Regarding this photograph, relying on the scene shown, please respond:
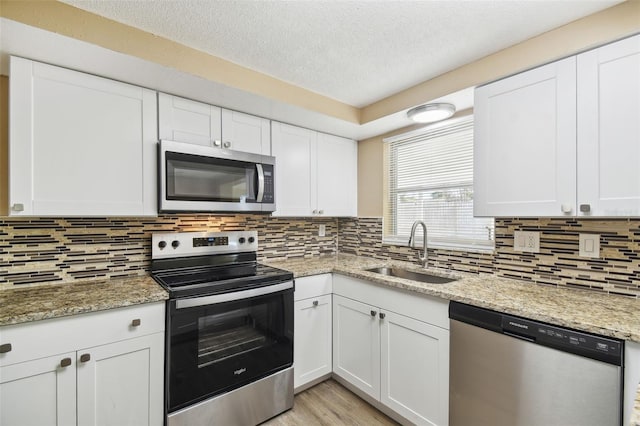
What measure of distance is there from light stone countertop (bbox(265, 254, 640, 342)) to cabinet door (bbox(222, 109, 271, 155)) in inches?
38.8

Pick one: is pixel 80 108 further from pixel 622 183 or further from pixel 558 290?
pixel 558 290

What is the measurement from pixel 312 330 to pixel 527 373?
1343 mm

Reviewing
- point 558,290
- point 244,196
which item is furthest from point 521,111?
point 244,196

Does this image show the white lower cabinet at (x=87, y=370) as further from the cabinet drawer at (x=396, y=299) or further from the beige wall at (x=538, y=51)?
the beige wall at (x=538, y=51)

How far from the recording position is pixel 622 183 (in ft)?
4.21

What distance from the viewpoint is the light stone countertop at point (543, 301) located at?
116cm

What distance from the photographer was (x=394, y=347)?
1.88 metres

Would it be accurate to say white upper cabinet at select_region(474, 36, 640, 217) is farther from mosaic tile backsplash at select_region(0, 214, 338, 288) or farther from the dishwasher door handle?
mosaic tile backsplash at select_region(0, 214, 338, 288)

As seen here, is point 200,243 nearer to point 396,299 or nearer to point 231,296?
point 231,296

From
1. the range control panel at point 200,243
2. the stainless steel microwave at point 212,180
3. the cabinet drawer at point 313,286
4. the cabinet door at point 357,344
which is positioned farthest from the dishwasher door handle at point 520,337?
the range control panel at point 200,243

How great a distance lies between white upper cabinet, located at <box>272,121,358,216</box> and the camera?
7.94 ft

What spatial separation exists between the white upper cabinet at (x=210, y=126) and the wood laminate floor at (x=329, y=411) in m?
1.85

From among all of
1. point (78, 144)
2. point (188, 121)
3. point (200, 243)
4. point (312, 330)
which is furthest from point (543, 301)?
point (78, 144)

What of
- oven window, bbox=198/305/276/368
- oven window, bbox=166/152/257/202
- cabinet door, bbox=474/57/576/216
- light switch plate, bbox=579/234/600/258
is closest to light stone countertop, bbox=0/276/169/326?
oven window, bbox=198/305/276/368
